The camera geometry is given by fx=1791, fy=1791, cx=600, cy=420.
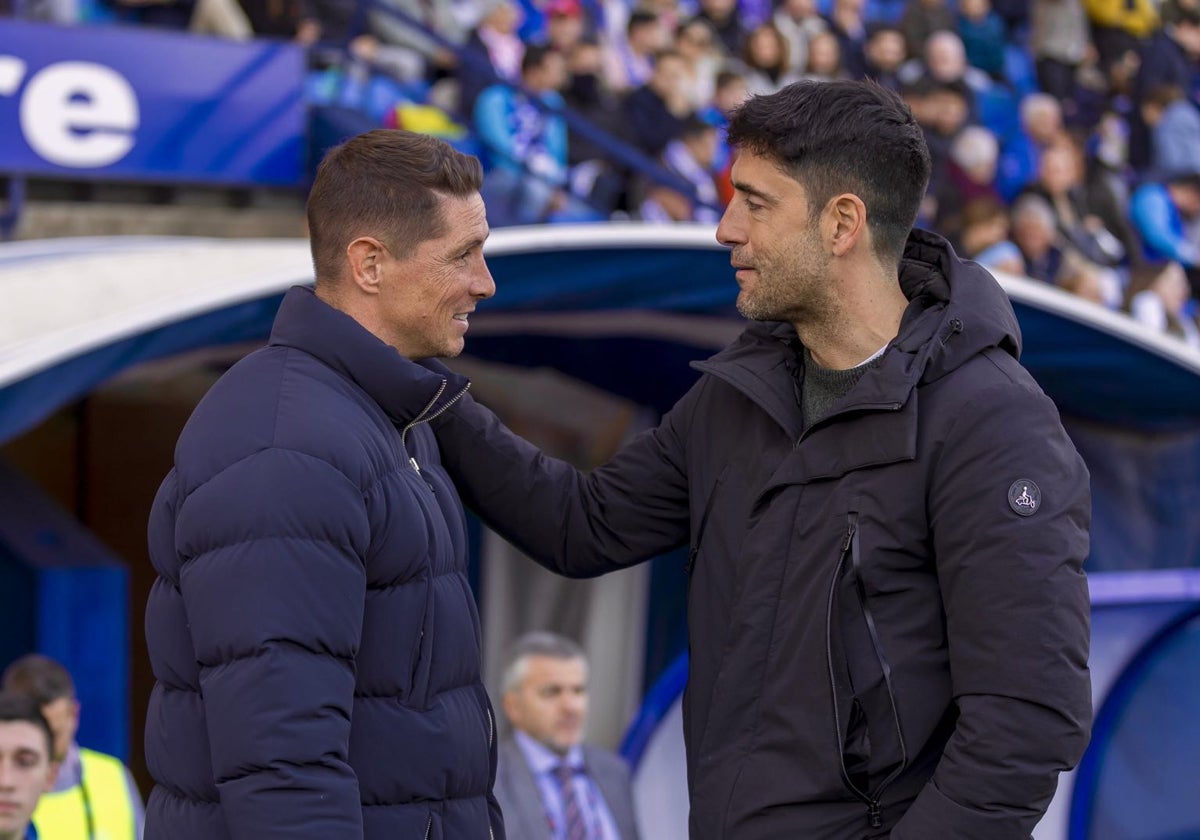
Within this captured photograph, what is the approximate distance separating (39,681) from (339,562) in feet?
8.53

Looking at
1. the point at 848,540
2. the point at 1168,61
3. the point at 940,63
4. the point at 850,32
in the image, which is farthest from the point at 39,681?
the point at 1168,61

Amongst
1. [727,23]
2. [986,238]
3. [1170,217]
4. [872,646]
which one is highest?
[727,23]

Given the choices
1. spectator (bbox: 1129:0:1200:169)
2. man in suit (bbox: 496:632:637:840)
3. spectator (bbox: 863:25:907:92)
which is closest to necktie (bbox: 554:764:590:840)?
man in suit (bbox: 496:632:637:840)

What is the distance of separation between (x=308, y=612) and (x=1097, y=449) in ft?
16.8

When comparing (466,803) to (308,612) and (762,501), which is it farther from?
(762,501)

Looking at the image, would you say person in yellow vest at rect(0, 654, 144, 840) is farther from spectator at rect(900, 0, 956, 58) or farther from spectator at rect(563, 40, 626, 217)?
spectator at rect(900, 0, 956, 58)

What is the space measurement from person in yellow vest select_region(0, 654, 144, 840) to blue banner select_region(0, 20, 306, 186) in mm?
2822

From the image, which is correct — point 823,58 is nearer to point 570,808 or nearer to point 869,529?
point 570,808

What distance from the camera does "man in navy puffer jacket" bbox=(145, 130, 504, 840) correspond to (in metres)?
2.06

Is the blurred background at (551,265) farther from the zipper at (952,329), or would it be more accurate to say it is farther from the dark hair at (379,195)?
the zipper at (952,329)

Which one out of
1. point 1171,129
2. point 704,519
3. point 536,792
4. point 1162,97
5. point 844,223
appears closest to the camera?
point 844,223

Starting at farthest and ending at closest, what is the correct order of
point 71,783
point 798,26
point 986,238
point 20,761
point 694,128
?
point 798,26
point 694,128
point 986,238
point 71,783
point 20,761

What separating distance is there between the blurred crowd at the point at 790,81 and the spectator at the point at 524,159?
1 cm

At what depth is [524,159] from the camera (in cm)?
770
